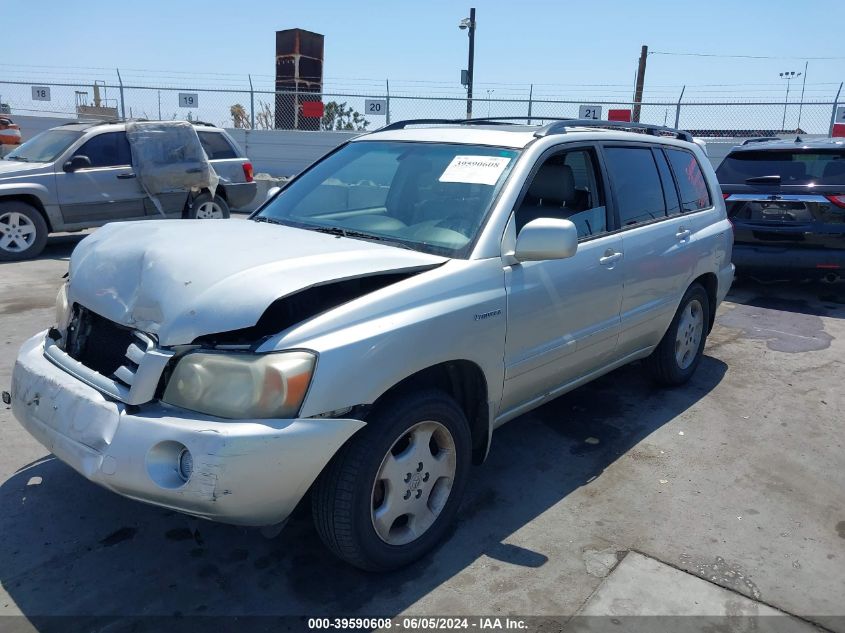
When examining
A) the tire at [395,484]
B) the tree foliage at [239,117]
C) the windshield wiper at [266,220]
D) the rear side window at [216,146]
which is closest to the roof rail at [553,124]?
the windshield wiper at [266,220]

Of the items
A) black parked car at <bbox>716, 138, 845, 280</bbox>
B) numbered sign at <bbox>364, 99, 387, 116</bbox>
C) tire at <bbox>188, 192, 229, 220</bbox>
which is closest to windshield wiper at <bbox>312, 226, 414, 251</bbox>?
black parked car at <bbox>716, 138, 845, 280</bbox>

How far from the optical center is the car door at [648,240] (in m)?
4.28

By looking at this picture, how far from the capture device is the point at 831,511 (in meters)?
3.63

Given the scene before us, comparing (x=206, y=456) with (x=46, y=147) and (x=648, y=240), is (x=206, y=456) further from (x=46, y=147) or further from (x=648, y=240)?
(x=46, y=147)

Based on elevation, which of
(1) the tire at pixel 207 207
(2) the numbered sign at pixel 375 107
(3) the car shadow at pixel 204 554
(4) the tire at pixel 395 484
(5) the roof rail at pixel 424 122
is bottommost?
(3) the car shadow at pixel 204 554

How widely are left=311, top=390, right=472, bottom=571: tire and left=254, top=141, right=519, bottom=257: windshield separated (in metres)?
0.81

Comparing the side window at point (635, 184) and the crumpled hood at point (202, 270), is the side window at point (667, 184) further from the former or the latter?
the crumpled hood at point (202, 270)

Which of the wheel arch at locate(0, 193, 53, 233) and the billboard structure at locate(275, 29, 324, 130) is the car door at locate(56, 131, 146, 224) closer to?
the wheel arch at locate(0, 193, 53, 233)

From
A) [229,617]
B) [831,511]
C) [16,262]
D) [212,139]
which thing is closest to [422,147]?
[229,617]

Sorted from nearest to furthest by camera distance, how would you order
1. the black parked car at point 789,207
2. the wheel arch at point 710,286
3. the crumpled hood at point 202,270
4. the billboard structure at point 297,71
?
1. the crumpled hood at point 202,270
2. the wheel arch at point 710,286
3. the black parked car at point 789,207
4. the billboard structure at point 297,71

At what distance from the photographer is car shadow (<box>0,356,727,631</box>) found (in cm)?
277

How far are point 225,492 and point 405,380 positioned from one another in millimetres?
880

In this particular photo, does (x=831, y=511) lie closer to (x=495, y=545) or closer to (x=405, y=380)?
(x=495, y=545)

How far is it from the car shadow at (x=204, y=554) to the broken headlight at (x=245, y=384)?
58 centimetres
